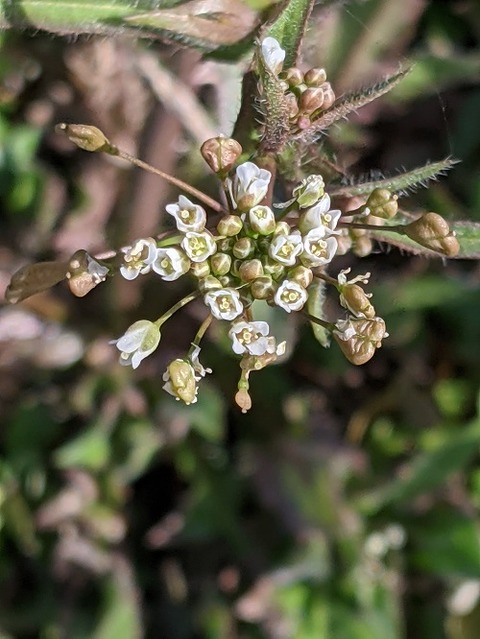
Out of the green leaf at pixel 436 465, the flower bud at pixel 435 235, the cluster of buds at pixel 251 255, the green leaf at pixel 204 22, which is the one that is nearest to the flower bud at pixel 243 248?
the cluster of buds at pixel 251 255

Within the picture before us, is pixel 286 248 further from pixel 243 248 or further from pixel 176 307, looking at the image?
pixel 176 307

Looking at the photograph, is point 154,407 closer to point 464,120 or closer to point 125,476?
point 125,476

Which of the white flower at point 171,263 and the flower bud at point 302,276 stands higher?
the white flower at point 171,263

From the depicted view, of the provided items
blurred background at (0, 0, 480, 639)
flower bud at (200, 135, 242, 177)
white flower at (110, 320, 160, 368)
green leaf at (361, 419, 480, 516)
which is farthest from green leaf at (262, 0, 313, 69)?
green leaf at (361, 419, 480, 516)

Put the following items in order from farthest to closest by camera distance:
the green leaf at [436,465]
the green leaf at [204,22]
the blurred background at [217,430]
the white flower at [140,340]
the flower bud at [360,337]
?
the green leaf at [436,465] → the blurred background at [217,430] → the green leaf at [204,22] → the white flower at [140,340] → the flower bud at [360,337]

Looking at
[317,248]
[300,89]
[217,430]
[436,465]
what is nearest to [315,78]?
[300,89]

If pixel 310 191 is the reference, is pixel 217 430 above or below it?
below

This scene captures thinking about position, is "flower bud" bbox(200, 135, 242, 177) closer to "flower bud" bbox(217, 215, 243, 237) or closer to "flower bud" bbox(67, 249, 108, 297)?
"flower bud" bbox(217, 215, 243, 237)

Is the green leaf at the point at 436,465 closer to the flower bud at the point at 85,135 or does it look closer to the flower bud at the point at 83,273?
the flower bud at the point at 83,273
